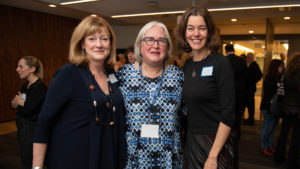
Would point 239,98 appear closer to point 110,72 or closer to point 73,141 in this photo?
point 110,72

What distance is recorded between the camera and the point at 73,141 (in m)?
1.34

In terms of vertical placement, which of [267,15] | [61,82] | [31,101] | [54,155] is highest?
[267,15]

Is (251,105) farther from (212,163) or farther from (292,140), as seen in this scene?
(212,163)

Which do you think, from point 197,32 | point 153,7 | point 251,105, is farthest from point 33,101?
point 251,105

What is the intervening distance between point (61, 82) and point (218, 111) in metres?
0.98

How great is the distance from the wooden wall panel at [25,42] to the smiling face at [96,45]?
227 inches

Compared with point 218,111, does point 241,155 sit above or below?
below

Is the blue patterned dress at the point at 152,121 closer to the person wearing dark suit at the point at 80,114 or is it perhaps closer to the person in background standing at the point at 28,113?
the person wearing dark suit at the point at 80,114

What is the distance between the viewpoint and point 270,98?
380 cm

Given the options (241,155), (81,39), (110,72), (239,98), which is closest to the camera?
(81,39)

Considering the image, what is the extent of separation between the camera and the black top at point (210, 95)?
52.9 inches

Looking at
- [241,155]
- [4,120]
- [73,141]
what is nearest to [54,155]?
[73,141]

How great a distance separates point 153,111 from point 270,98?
303cm

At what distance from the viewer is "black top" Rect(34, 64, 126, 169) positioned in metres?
1.29
